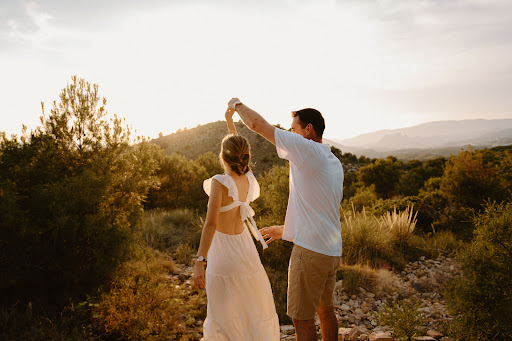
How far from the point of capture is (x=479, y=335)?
2.96 meters

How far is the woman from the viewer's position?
2.48 m

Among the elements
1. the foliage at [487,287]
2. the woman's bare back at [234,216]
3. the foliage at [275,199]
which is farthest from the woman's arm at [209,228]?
the foliage at [275,199]

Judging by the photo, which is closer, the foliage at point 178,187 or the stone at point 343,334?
the stone at point 343,334

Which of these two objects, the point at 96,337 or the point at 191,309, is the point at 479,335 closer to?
the point at 191,309

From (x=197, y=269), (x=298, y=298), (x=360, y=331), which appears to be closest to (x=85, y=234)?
(x=197, y=269)

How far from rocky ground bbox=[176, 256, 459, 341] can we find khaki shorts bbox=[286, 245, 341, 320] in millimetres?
1915

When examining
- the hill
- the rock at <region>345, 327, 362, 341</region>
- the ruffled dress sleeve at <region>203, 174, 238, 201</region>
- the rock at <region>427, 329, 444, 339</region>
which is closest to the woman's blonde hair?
the ruffled dress sleeve at <region>203, 174, 238, 201</region>

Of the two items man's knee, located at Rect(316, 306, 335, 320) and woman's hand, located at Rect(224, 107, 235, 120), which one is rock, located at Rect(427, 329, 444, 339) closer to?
man's knee, located at Rect(316, 306, 335, 320)

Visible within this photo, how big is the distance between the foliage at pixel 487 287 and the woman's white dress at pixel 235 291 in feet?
6.88

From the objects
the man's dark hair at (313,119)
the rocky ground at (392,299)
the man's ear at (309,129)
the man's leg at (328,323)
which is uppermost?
the man's dark hair at (313,119)

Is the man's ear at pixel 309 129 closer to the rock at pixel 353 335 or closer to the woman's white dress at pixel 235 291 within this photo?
the woman's white dress at pixel 235 291

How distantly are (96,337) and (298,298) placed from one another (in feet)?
8.96

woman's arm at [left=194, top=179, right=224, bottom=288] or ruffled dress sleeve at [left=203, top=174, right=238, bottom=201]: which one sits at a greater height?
ruffled dress sleeve at [left=203, top=174, right=238, bottom=201]

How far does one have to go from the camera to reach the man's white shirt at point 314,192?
2171mm
